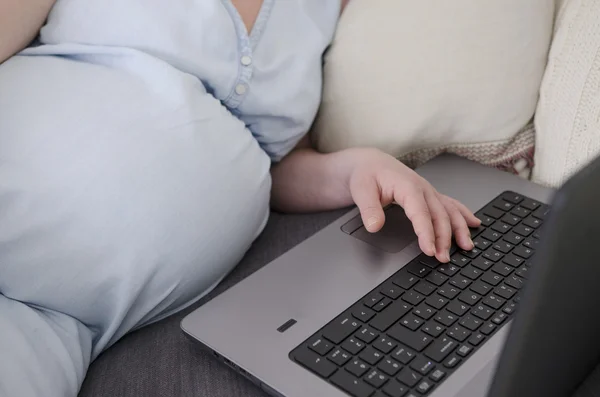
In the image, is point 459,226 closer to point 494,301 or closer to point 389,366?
point 494,301

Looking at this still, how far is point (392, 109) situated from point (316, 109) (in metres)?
0.10

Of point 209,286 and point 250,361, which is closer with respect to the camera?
point 250,361

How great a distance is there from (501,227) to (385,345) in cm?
24

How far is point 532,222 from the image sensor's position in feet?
2.51

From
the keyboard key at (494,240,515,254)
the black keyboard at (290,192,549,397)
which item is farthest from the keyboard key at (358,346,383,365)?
the keyboard key at (494,240,515,254)

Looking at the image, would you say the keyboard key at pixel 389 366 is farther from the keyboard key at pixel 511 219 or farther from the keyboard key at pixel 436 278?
the keyboard key at pixel 511 219

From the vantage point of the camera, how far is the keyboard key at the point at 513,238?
2.41 feet

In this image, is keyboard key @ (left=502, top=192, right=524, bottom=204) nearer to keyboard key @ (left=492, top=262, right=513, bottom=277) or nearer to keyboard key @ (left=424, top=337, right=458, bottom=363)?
keyboard key @ (left=492, top=262, right=513, bottom=277)

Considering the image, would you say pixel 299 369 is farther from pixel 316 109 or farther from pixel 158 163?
pixel 316 109

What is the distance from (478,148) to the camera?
889 mm

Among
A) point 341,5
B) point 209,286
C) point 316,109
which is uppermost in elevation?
point 341,5

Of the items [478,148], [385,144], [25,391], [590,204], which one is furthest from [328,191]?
[590,204]

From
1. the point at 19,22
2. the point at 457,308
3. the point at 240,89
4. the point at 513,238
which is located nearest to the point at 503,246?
the point at 513,238

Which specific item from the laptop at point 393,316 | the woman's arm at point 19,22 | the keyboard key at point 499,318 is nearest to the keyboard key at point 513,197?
the laptop at point 393,316
